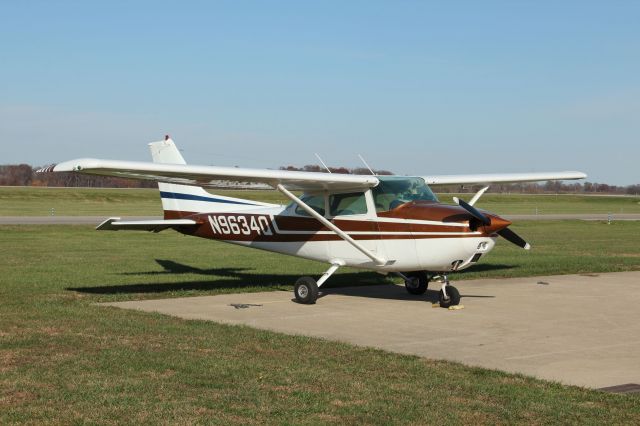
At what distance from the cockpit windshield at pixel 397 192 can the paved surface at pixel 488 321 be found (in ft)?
5.80

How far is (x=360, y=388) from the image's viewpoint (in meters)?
7.61

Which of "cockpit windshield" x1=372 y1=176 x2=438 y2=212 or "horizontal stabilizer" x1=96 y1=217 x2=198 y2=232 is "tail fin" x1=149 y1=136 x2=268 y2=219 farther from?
"cockpit windshield" x1=372 y1=176 x2=438 y2=212

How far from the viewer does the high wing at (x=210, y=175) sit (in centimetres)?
1161

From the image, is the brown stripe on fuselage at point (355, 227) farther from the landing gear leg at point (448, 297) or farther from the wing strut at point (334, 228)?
the landing gear leg at point (448, 297)

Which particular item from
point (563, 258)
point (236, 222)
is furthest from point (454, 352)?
point (563, 258)

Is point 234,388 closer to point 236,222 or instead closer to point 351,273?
point 236,222

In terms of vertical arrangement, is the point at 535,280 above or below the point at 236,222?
below

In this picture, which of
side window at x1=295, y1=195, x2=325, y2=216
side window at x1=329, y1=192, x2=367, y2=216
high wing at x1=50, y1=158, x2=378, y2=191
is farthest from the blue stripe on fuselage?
side window at x1=329, y1=192, x2=367, y2=216

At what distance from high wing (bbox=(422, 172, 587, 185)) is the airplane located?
5cm

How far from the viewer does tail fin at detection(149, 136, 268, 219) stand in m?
16.7

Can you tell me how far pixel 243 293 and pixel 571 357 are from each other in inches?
297

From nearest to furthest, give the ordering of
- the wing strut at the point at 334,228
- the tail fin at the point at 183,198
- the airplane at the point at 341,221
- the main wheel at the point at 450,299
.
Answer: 1. the airplane at the point at 341,221
2. the main wheel at the point at 450,299
3. the wing strut at the point at 334,228
4. the tail fin at the point at 183,198

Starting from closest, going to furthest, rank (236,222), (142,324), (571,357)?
1. (571,357)
2. (142,324)
3. (236,222)

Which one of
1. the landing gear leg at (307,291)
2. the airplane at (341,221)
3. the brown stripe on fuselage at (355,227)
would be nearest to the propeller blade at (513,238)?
the airplane at (341,221)
